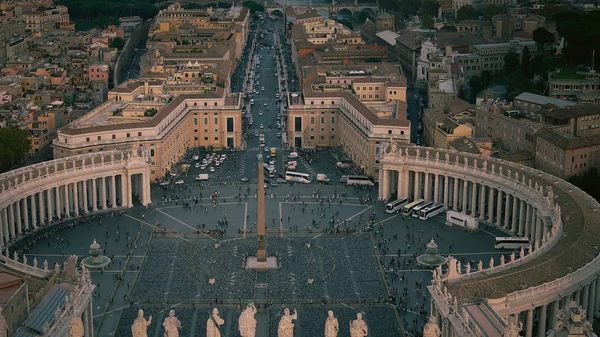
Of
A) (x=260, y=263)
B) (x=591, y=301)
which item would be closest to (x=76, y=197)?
(x=260, y=263)

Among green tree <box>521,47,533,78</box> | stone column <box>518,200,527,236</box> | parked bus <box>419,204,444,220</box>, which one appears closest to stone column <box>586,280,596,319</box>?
stone column <box>518,200,527,236</box>

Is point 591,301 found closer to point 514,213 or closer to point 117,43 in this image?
point 514,213

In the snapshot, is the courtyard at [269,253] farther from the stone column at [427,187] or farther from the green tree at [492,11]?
the green tree at [492,11]

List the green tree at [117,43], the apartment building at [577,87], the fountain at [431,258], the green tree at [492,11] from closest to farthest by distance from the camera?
the fountain at [431,258]
the apartment building at [577,87]
the green tree at [117,43]
the green tree at [492,11]

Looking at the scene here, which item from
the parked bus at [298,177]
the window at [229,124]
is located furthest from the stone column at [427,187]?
the window at [229,124]

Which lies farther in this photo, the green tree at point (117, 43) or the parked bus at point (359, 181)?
the green tree at point (117, 43)
